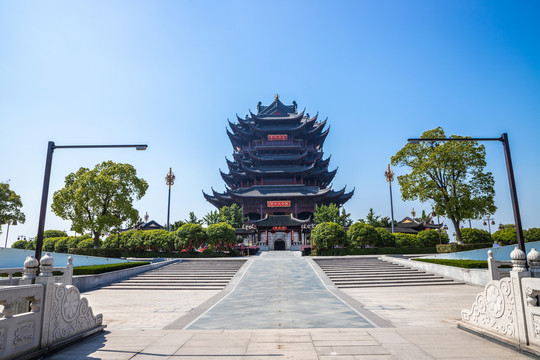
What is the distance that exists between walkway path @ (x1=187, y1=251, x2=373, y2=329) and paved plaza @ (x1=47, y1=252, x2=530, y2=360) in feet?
0.09

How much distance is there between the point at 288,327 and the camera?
7.25 metres

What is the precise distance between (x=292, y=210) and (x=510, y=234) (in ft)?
89.5

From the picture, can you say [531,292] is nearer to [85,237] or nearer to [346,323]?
[346,323]

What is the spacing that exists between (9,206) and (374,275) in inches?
1622

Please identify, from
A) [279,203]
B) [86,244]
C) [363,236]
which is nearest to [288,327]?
[363,236]

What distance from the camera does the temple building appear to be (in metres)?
47.8

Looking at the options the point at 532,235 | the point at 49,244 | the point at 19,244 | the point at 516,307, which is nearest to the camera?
the point at 516,307

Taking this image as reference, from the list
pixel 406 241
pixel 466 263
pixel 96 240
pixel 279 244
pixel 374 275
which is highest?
pixel 96 240

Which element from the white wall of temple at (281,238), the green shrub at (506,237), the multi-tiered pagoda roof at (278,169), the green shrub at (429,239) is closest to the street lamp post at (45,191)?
the green shrub at (429,239)

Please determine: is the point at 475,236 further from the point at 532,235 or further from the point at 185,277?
the point at 185,277

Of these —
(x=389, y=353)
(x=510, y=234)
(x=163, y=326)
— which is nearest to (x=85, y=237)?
(x=163, y=326)

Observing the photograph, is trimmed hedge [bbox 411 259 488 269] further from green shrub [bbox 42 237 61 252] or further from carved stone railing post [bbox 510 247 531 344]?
green shrub [bbox 42 237 61 252]

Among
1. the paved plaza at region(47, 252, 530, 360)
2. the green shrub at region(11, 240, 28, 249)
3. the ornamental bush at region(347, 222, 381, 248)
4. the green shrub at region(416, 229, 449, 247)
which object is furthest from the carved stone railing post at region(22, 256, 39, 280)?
the green shrub at region(11, 240, 28, 249)

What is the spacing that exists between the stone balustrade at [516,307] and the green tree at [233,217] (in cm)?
3849
